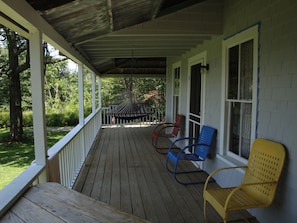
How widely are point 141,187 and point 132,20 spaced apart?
2.41m

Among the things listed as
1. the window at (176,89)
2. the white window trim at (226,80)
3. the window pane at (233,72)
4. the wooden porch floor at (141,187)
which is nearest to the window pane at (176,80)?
the window at (176,89)

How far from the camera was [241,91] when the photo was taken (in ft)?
10.6

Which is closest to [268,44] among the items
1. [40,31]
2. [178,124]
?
[40,31]

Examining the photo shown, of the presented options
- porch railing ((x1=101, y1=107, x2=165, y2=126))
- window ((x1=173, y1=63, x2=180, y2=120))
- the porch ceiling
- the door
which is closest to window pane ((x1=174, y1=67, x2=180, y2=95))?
window ((x1=173, y1=63, x2=180, y2=120))

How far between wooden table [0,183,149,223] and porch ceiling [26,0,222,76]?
1.45 metres

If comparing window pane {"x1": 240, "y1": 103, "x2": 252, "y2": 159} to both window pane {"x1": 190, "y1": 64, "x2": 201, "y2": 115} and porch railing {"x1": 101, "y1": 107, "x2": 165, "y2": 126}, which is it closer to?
window pane {"x1": 190, "y1": 64, "x2": 201, "y2": 115}

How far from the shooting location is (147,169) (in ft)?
14.8

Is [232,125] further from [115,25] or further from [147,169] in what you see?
[115,25]

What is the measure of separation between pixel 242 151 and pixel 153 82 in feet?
46.1

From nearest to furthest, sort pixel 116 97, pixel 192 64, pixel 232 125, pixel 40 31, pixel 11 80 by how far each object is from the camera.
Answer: pixel 40 31
pixel 232 125
pixel 192 64
pixel 11 80
pixel 116 97

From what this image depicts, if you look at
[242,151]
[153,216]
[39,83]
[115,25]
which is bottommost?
[153,216]

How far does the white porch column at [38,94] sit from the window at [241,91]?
229cm

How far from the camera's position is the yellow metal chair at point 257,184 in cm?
224

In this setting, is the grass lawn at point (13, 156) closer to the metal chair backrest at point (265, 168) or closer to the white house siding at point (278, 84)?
the metal chair backrest at point (265, 168)
